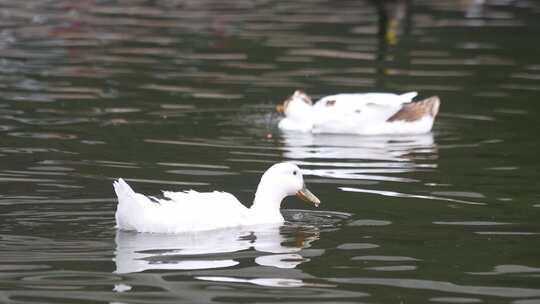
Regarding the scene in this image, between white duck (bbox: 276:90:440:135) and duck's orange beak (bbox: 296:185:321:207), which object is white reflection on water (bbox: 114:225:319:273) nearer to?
Answer: duck's orange beak (bbox: 296:185:321:207)

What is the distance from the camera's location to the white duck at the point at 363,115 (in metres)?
17.5

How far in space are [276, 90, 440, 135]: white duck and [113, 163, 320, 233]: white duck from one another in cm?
558

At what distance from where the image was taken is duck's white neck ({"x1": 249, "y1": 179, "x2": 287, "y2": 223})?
1183 centimetres

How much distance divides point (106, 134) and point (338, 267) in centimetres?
677

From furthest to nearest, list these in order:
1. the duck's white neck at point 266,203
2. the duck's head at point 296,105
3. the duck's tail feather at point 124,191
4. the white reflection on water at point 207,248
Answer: the duck's head at point 296,105 → the duck's white neck at point 266,203 → the duck's tail feather at point 124,191 → the white reflection on water at point 207,248

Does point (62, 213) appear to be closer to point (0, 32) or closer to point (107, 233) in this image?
point (107, 233)

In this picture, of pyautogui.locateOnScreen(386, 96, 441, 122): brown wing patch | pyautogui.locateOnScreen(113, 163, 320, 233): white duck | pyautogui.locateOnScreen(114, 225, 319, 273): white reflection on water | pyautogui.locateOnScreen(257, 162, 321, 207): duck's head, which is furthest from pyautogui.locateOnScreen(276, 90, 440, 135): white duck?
pyautogui.locateOnScreen(114, 225, 319, 273): white reflection on water

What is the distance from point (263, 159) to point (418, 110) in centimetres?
287

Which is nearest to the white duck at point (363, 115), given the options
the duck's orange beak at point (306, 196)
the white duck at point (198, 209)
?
the duck's orange beak at point (306, 196)

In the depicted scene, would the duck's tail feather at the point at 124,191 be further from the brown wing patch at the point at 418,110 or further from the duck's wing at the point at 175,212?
the brown wing patch at the point at 418,110

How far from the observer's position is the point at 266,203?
38.9 feet

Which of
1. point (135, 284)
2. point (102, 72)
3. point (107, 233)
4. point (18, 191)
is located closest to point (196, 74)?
point (102, 72)

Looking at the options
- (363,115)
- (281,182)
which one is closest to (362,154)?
(363,115)

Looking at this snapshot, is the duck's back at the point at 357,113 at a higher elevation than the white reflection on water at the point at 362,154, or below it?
higher
